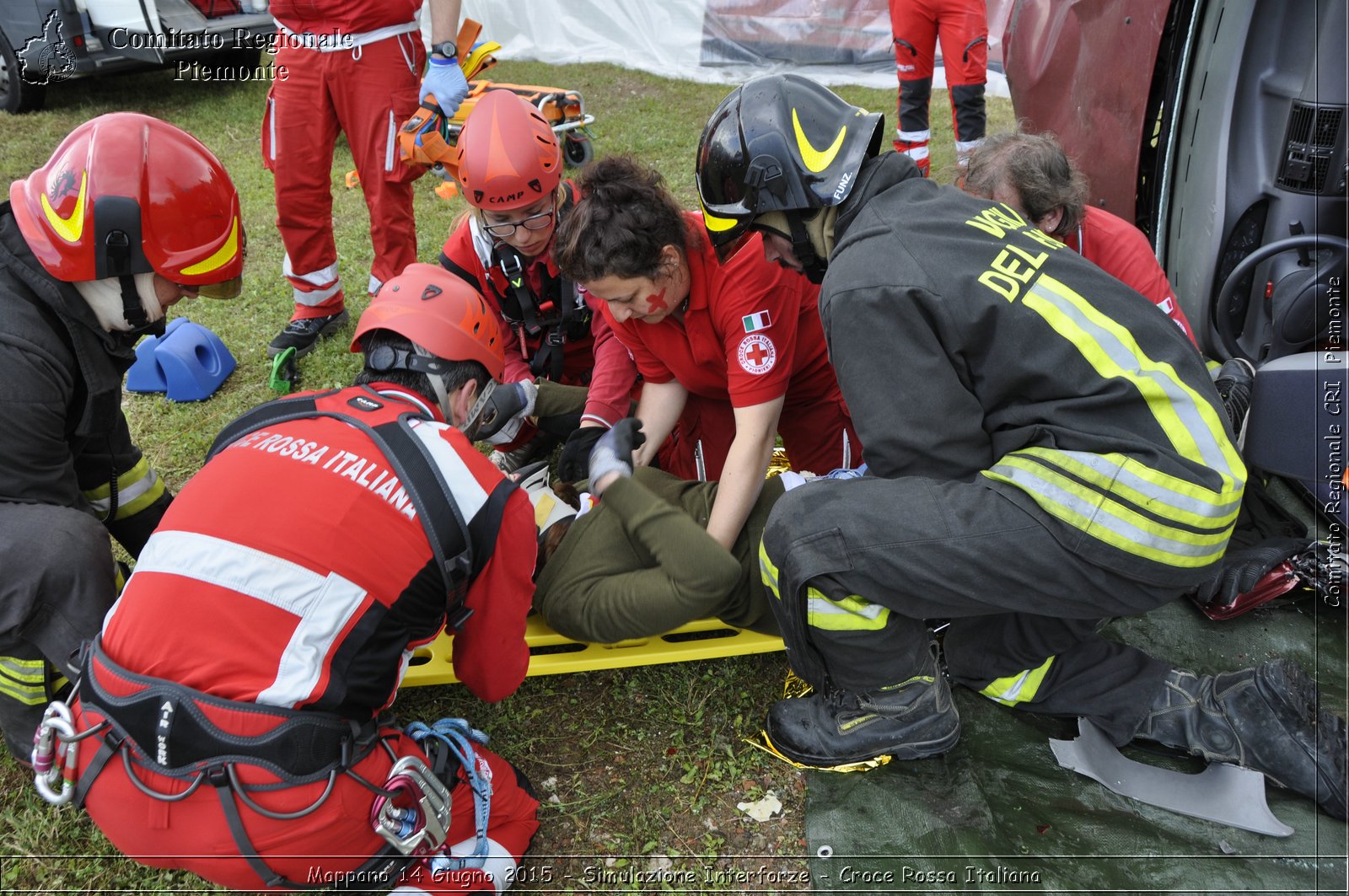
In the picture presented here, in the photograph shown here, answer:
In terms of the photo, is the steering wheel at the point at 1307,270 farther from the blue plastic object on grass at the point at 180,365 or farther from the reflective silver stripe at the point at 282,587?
the blue plastic object on grass at the point at 180,365

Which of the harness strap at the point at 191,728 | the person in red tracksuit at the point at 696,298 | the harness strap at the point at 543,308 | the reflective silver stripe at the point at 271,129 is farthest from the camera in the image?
the reflective silver stripe at the point at 271,129

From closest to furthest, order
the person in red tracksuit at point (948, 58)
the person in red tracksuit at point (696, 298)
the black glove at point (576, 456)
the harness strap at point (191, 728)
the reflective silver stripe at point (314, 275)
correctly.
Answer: the harness strap at point (191, 728)
the person in red tracksuit at point (696, 298)
the black glove at point (576, 456)
the reflective silver stripe at point (314, 275)
the person in red tracksuit at point (948, 58)

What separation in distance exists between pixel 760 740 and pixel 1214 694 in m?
1.36

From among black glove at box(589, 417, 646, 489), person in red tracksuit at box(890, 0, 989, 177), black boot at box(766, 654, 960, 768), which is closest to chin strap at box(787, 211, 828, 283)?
→ black glove at box(589, 417, 646, 489)

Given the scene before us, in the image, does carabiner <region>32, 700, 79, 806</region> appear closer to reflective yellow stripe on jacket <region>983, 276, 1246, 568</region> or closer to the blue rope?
the blue rope

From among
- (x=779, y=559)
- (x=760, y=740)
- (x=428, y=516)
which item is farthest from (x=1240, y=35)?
(x=428, y=516)

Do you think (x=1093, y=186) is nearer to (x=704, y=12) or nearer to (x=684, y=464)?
(x=684, y=464)

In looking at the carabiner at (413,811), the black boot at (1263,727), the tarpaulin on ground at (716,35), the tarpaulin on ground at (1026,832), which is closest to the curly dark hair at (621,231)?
the carabiner at (413,811)

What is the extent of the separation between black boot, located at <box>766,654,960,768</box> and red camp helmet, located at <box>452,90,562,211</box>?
92.1 inches

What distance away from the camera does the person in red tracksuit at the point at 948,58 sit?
632 centimetres

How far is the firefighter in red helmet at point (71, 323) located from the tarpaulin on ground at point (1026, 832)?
7.21ft

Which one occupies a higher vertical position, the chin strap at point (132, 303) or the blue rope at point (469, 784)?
the chin strap at point (132, 303)

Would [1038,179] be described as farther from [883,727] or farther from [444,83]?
[444,83]

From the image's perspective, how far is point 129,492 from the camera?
3.31 metres
